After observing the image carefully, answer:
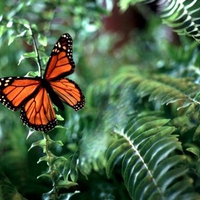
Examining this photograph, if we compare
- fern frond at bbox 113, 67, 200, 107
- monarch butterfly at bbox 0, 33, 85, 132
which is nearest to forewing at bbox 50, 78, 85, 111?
monarch butterfly at bbox 0, 33, 85, 132

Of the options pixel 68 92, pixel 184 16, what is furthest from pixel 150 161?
pixel 184 16

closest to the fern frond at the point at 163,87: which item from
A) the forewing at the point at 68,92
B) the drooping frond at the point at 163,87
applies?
the drooping frond at the point at 163,87

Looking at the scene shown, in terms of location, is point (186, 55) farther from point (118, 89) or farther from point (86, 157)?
point (86, 157)

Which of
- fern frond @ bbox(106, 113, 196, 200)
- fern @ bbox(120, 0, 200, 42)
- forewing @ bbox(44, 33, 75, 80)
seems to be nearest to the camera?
fern frond @ bbox(106, 113, 196, 200)

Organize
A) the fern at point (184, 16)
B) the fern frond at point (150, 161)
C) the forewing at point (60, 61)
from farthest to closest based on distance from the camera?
the fern at point (184, 16) < the forewing at point (60, 61) < the fern frond at point (150, 161)

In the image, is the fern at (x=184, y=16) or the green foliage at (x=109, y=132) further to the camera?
the fern at (x=184, y=16)

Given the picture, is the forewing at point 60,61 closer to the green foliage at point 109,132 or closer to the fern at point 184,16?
the green foliage at point 109,132

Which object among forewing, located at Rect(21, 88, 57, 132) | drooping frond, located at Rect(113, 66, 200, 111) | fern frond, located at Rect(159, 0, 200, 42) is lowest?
drooping frond, located at Rect(113, 66, 200, 111)

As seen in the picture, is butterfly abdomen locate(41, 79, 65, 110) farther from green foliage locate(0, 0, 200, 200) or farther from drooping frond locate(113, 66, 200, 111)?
drooping frond locate(113, 66, 200, 111)
